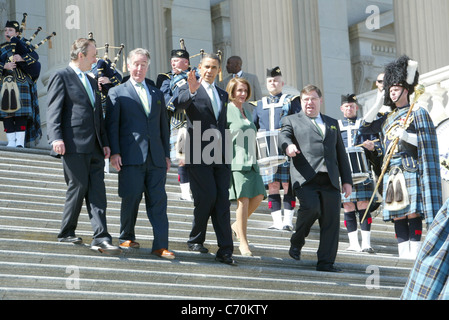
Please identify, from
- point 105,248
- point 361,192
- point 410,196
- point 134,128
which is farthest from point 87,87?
point 361,192

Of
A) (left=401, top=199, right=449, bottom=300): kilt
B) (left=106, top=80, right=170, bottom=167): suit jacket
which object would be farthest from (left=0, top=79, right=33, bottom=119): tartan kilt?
(left=401, top=199, right=449, bottom=300): kilt

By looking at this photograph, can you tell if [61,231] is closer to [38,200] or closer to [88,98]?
[88,98]

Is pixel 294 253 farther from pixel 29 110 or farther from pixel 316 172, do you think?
pixel 29 110

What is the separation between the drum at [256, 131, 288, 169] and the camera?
1190 cm

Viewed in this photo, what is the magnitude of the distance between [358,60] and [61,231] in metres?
18.2

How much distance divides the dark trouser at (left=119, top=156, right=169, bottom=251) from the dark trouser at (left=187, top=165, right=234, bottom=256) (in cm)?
40

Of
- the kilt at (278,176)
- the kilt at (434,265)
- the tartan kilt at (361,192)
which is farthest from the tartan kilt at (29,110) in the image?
the kilt at (434,265)

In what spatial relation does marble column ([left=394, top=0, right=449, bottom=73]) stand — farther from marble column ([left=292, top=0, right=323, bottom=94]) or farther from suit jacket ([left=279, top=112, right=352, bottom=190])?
suit jacket ([left=279, top=112, right=352, bottom=190])
